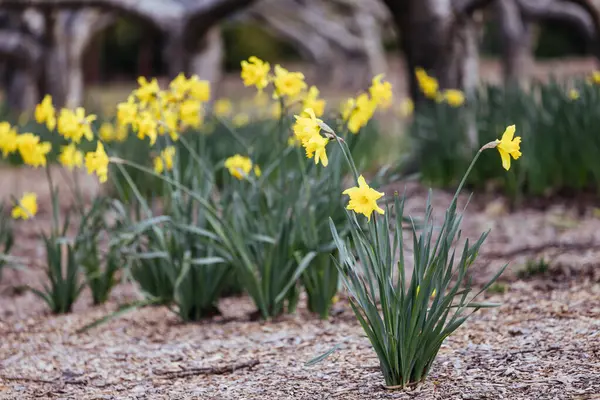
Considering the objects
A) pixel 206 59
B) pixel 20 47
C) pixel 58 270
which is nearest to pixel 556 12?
pixel 206 59

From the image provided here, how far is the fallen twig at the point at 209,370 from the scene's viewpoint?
8.77 feet

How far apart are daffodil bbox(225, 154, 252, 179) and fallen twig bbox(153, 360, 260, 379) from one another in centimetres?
76

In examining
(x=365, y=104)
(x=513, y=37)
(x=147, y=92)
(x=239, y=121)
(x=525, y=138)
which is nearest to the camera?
(x=365, y=104)

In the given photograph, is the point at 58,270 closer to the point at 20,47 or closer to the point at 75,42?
the point at 75,42

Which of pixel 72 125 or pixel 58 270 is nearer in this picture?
pixel 72 125

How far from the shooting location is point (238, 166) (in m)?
3.35

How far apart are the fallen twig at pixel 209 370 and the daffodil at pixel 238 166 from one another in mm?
762

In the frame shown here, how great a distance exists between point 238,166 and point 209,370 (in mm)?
937

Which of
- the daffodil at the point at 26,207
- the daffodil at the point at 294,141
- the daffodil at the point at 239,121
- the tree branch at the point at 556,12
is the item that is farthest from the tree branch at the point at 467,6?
the tree branch at the point at 556,12

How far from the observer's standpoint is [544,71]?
20359mm

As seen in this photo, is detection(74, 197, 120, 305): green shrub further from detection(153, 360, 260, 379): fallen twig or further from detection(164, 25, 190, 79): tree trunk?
detection(164, 25, 190, 79): tree trunk

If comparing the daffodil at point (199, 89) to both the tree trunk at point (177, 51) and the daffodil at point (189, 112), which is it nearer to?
the daffodil at point (189, 112)

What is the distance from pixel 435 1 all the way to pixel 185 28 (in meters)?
2.64

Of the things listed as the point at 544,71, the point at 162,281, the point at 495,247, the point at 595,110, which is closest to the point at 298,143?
the point at 162,281
